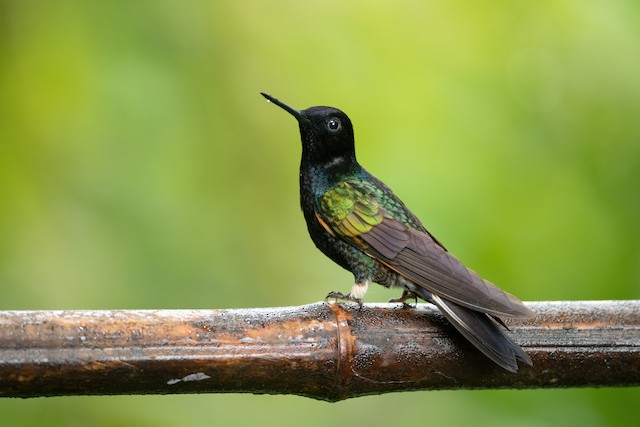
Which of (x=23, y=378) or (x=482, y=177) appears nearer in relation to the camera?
(x=23, y=378)

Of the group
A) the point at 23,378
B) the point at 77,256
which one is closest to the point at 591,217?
the point at 77,256

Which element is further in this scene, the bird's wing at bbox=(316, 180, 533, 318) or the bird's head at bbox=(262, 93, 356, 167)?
the bird's head at bbox=(262, 93, 356, 167)

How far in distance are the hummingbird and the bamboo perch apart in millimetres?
83

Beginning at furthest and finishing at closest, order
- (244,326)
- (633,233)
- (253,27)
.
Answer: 1. (253,27)
2. (633,233)
3. (244,326)

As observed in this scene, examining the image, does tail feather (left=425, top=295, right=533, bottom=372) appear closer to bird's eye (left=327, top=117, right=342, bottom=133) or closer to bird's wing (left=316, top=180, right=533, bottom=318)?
bird's wing (left=316, top=180, right=533, bottom=318)

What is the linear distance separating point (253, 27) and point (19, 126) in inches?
39.6

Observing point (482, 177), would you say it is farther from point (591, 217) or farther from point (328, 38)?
point (328, 38)

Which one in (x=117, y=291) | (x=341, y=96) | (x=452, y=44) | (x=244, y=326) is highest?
(x=452, y=44)

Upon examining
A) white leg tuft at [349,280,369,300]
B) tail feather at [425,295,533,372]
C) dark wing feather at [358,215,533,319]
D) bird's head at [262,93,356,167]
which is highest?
bird's head at [262,93,356,167]

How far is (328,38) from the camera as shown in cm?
392

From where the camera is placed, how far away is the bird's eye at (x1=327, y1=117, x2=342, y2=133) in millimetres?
3426

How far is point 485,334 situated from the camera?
2.78 meters

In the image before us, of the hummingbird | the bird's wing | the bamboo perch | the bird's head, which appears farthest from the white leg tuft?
the bird's head

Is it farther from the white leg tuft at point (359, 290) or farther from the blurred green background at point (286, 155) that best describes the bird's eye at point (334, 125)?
the white leg tuft at point (359, 290)
